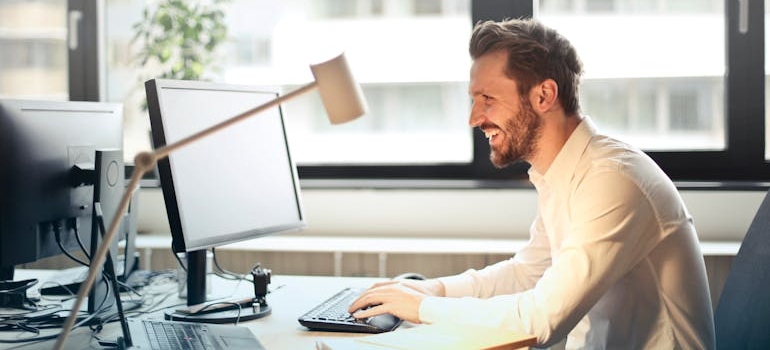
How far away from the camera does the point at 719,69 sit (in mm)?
2996

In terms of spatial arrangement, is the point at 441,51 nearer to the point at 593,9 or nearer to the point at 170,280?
the point at 593,9

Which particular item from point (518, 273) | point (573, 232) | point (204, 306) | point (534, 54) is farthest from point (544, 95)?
point (204, 306)

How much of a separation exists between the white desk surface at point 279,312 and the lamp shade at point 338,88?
1.61 feet

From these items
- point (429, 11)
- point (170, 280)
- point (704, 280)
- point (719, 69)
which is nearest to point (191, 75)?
point (429, 11)

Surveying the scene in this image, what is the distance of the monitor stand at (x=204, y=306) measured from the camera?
1732 millimetres

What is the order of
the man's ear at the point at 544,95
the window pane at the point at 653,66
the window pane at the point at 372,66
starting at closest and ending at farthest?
the man's ear at the point at 544,95, the window pane at the point at 653,66, the window pane at the point at 372,66

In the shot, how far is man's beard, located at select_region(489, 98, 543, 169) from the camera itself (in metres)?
1.75

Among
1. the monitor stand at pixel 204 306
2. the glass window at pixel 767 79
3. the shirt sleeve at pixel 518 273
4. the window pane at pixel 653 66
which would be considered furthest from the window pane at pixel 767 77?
the monitor stand at pixel 204 306

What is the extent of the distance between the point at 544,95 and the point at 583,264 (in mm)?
422

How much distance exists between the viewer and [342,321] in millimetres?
1628

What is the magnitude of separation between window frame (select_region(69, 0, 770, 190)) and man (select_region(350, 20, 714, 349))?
125cm

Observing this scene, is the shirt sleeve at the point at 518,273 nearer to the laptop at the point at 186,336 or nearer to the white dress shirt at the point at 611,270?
the white dress shirt at the point at 611,270

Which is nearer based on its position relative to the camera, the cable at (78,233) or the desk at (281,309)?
the desk at (281,309)

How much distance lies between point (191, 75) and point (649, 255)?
6.92ft
